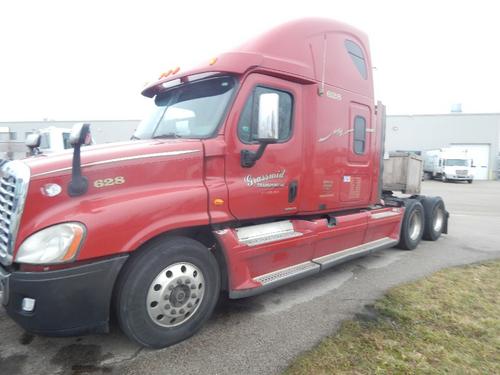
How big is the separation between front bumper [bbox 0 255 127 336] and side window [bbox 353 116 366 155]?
3694 millimetres

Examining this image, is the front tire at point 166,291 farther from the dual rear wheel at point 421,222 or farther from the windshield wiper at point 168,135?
the dual rear wheel at point 421,222

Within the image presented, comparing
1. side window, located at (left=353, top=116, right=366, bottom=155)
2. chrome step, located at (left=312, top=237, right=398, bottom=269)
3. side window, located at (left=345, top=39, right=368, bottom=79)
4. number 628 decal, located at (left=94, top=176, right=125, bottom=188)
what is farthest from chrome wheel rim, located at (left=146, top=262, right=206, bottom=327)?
side window, located at (left=345, top=39, right=368, bottom=79)

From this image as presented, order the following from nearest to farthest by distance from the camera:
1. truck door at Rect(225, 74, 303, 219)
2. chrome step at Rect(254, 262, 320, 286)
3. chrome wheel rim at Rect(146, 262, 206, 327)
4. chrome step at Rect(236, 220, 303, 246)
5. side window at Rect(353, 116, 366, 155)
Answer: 1. chrome wheel rim at Rect(146, 262, 206, 327)
2. truck door at Rect(225, 74, 303, 219)
3. chrome step at Rect(236, 220, 303, 246)
4. chrome step at Rect(254, 262, 320, 286)
5. side window at Rect(353, 116, 366, 155)

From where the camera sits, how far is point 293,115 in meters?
4.00

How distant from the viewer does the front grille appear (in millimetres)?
2527

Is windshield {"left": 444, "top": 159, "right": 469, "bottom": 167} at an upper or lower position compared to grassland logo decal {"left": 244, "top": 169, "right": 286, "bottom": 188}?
upper

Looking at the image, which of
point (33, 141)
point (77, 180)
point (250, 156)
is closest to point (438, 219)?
point (250, 156)

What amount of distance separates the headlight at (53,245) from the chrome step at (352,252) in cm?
291

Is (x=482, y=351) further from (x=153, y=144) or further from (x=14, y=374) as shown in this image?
(x=14, y=374)

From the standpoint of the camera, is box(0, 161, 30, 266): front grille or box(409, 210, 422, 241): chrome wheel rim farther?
box(409, 210, 422, 241): chrome wheel rim

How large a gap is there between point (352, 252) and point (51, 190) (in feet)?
13.1

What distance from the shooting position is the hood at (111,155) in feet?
8.69

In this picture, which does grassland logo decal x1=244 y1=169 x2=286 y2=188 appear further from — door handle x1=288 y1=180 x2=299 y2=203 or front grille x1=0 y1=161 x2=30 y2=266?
front grille x1=0 y1=161 x2=30 y2=266

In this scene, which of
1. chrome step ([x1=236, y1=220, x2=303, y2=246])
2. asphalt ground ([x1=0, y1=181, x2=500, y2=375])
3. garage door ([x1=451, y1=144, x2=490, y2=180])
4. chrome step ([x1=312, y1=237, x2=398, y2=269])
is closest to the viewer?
asphalt ground ([x1=0, y1=181, x2=500, y2=375])
